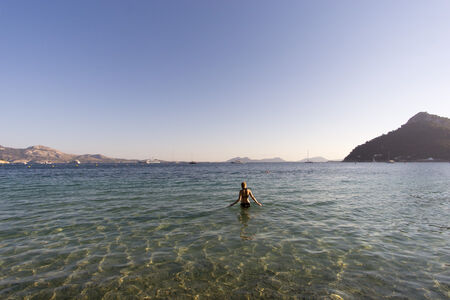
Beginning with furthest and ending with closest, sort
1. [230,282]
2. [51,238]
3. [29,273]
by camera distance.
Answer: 1. [51,238]
2. [29,273]
3. [230,282]

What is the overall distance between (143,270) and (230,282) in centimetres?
312

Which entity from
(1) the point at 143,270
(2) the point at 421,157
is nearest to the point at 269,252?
(1) the point at 143,270

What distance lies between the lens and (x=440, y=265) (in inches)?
289

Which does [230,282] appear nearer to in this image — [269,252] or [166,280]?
[166,280]

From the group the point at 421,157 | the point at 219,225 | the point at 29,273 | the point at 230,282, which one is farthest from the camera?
the point at 421,157

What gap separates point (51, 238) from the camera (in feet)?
33.1

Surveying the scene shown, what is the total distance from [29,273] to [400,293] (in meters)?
11.7

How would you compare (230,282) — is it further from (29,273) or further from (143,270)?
(29,273)

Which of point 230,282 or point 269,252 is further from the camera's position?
point 269,252

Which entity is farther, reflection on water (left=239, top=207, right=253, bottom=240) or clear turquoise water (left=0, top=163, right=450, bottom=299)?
reflection on water (left=239, top=207, right=253, bottom=240)

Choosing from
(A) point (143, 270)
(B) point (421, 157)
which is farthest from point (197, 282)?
(B) point (421, 157)

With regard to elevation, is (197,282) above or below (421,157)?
below

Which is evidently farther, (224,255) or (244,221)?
(244,221)

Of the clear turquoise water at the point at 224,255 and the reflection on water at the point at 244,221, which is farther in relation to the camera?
the reflection on water at the point at 244,221
